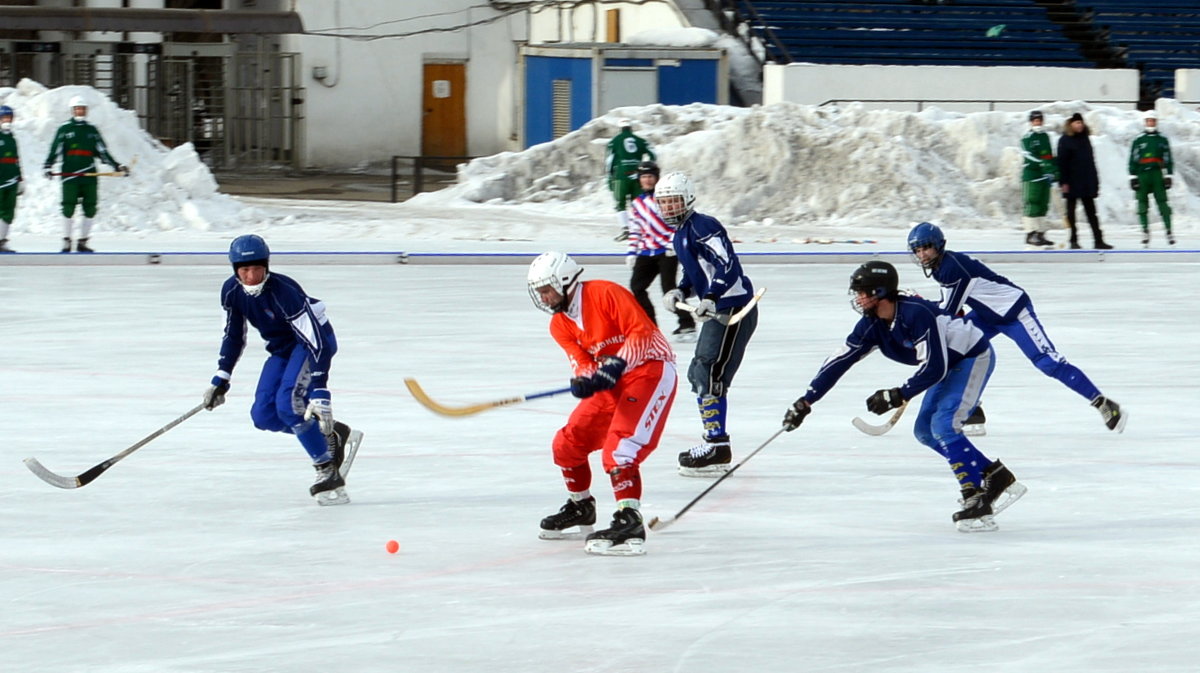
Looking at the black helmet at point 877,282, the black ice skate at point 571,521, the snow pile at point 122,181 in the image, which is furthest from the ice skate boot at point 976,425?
the snow pile at point 122,181

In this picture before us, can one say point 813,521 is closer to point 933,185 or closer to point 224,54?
point 933,185

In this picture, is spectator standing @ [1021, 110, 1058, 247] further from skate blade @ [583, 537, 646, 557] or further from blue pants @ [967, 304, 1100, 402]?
skate blade @ [583, 537, 646, 557]

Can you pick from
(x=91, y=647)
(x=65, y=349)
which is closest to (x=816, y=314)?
(x=65, y=349)

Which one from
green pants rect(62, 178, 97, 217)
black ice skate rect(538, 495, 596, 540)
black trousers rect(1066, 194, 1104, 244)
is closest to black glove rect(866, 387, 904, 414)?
black ice skate rect(538, 495, 596, 540)

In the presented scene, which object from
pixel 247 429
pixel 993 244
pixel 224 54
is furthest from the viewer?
pixel 224 54

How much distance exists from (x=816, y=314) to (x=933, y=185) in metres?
11.3

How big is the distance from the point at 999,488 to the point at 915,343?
2.45 ft

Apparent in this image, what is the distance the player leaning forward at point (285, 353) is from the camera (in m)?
7.52

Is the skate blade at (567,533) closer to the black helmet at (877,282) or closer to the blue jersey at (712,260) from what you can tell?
the black helmet at (877,282)

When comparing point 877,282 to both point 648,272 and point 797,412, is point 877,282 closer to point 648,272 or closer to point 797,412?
point 797,412

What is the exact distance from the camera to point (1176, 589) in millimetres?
6324

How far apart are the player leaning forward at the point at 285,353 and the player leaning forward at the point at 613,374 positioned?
3.95 ft

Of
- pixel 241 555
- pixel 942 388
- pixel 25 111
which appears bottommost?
pixel 241 555

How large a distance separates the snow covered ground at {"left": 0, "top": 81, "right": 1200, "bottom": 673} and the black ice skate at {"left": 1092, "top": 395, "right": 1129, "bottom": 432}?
0.39 feet
